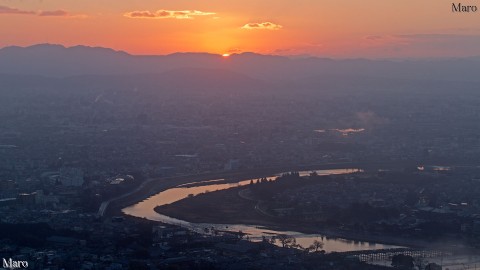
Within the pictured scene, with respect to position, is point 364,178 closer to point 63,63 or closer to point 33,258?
point 33,258

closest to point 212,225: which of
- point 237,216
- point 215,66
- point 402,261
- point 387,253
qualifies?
point 237,216

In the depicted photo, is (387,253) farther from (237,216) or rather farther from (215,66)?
(215,66)

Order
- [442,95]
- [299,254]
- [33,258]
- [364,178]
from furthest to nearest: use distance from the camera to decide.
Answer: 1. [442,95]
2. [364,178]
3. [299,254]
4. [33,258]

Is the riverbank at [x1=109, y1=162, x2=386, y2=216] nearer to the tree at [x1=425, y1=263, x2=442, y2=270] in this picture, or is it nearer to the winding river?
the winding river

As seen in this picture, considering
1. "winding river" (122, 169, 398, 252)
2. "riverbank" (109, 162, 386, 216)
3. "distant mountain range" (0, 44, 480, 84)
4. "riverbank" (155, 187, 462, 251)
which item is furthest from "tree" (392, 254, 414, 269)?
"distant mountain range" (0, 44, 480, 84)

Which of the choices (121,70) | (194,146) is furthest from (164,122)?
(121,70)

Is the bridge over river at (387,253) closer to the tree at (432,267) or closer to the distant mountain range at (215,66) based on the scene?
the tree at (432,267)
